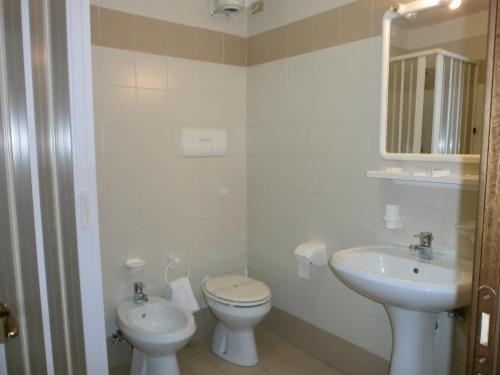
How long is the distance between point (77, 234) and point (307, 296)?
72.6 inches

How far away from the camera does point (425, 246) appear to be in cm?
181

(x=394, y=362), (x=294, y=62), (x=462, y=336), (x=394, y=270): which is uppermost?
(x=294, y=62)

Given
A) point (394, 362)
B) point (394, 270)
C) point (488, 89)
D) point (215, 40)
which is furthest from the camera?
point (215, 40)

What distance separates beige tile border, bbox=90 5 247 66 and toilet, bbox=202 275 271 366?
1504 mm

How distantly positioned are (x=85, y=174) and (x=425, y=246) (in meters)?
1.53

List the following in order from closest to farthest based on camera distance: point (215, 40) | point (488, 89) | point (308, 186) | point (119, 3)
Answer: point (488, 89), point (119, 3), point (308, 186), point (215, 40)

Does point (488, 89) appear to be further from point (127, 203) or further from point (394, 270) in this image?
point (127, 203)

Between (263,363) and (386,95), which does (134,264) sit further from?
(386,95)

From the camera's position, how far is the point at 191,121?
2.57 m

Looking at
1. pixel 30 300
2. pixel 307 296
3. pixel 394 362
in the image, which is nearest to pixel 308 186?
pixel 307 296

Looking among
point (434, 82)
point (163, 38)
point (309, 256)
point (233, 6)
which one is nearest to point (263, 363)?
point (309, 256)

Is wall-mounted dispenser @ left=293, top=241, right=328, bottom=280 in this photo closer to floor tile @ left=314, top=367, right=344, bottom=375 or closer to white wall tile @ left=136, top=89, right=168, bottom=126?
floor tile @ left=314, top=367, right=344, bottom=375

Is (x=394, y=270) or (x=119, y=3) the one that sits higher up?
(x=119, y=3)

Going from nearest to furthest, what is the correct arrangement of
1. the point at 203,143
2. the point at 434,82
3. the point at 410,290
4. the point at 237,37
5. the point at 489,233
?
the point at 489,233
the point at 410,290
the point at 434,82
the point at 203,143
the point at 237,37
